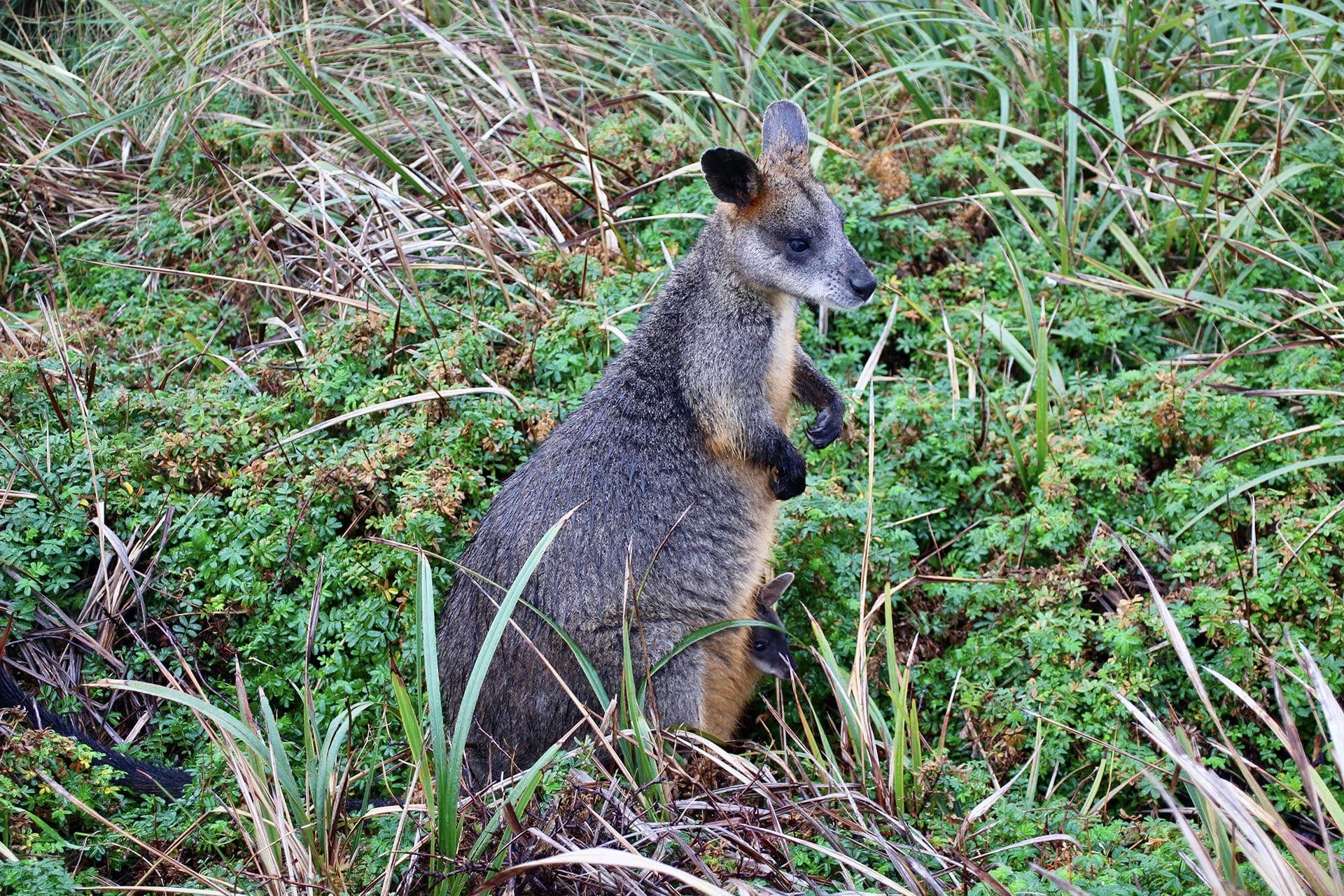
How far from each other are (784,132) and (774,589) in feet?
5.53

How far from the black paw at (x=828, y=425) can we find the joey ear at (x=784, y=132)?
94cm

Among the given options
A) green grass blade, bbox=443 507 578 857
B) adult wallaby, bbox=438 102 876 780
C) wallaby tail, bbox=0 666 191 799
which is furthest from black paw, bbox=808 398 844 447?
wallaby tail, bbox=0 666 191 799

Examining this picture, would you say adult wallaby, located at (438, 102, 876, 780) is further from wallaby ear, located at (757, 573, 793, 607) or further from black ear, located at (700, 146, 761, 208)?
wallaby ear, located at (757, 573, 793, 607)

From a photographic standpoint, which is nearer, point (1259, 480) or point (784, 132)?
point (1259, 480)

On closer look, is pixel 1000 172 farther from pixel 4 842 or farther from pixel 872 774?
pixel 4 842

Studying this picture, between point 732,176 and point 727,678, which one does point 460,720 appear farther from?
point 732,176

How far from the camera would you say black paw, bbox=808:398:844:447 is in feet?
14.3

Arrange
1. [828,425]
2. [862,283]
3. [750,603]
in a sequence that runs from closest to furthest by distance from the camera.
Answer: 1. [862,283]
2. [750,603]
3. [828,425]

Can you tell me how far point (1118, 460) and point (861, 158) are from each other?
86.8 inches

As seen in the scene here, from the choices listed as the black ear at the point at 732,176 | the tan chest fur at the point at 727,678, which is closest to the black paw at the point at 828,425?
the tan chest fur at the point at 727,678

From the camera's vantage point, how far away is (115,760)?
3.43 m

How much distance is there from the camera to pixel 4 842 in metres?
3.09

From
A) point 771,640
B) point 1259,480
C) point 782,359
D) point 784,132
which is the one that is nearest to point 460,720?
point 771,640

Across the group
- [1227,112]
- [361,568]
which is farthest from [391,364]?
[1227,112]
